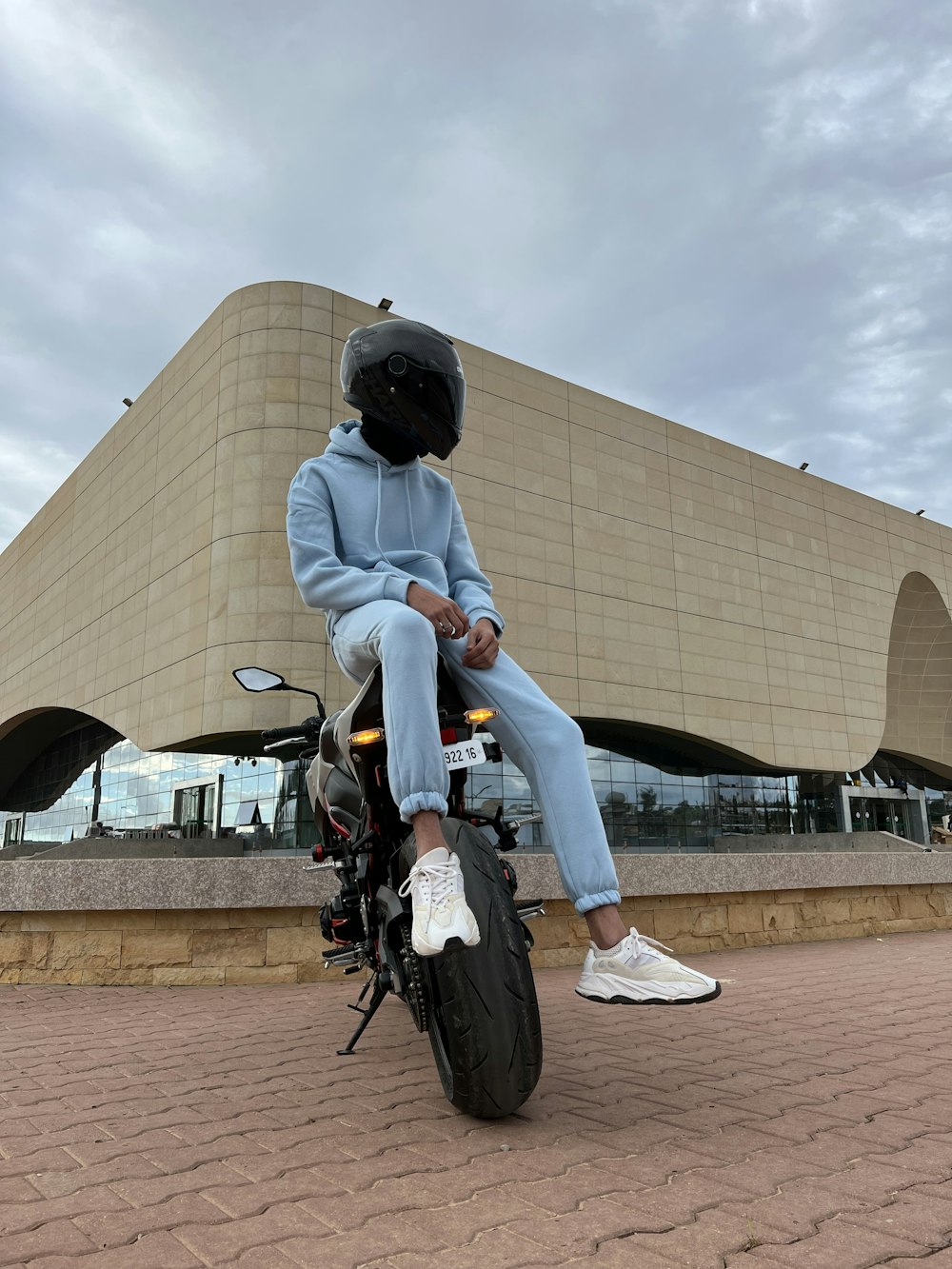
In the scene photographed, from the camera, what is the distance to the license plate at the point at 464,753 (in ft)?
7.75

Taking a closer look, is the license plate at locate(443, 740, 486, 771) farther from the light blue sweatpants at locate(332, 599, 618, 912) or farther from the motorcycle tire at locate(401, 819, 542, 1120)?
the motorcycle tire at locate(401, 819, 542, 1120)

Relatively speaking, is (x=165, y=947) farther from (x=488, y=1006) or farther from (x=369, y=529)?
(x=488, y=1006)

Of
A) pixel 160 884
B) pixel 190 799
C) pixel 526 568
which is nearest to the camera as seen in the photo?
pixel 160 884

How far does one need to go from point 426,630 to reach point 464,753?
35 centimetres

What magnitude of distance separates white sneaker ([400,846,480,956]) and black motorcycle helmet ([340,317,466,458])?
1.38 metres

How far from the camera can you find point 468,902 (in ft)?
7.02

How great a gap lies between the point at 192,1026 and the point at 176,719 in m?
19.5

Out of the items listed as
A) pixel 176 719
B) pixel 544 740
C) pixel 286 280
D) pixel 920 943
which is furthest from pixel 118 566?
pixel 544 740

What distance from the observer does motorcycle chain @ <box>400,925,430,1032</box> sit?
7.29ft

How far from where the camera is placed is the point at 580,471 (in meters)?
27.6

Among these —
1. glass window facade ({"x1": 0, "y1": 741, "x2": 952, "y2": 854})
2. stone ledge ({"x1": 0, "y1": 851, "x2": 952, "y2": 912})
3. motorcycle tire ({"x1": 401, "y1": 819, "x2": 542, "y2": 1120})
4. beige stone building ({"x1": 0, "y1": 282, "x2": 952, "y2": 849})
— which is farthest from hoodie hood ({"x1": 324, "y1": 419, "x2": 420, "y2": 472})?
glass window facade ({"x1": 0, "y1": 741, "x2": 952, "y2": 854})

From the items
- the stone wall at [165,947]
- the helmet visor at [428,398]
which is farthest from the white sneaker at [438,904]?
the stone wall at [165,947]

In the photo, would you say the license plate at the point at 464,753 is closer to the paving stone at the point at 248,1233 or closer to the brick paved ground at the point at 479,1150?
the brick paved ground at the point at 479,1150

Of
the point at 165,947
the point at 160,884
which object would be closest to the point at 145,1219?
the point at 160,884
